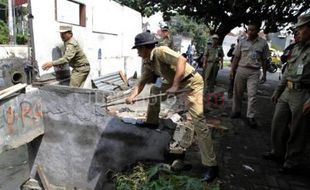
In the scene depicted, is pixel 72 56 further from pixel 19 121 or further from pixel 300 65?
pixel 300 65

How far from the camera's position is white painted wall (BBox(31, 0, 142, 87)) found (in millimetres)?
6004

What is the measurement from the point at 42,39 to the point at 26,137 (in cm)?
235

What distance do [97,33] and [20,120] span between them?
18.1 feet

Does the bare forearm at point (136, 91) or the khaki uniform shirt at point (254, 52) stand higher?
the khaki uniform shirt at point (254, 52)

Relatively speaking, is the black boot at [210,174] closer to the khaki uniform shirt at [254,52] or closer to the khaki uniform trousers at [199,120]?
the khaki uniform trousers at [199,120]

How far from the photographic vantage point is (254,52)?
5410 mm

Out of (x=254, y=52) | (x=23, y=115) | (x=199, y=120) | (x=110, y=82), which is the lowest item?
(x=110, y=82)

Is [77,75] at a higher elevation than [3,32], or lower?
lower

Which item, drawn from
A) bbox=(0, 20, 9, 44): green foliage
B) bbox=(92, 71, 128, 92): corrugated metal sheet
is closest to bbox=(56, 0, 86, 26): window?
bbox=(92, 71, 128, 92): corrugated metal sheet

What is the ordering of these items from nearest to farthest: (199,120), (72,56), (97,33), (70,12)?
1. (199,120)
2. (72,56)
3. (70,12)
4. (97,33)

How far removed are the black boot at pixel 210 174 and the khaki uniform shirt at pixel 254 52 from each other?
247 cm

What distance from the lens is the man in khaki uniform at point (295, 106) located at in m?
3.65

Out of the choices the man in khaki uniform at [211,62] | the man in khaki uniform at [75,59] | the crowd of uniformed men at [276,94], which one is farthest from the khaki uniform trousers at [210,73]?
the crowd of uniformed men at [276,94]

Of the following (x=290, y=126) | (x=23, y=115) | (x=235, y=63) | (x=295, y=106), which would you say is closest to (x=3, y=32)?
(x=23, y=115)
